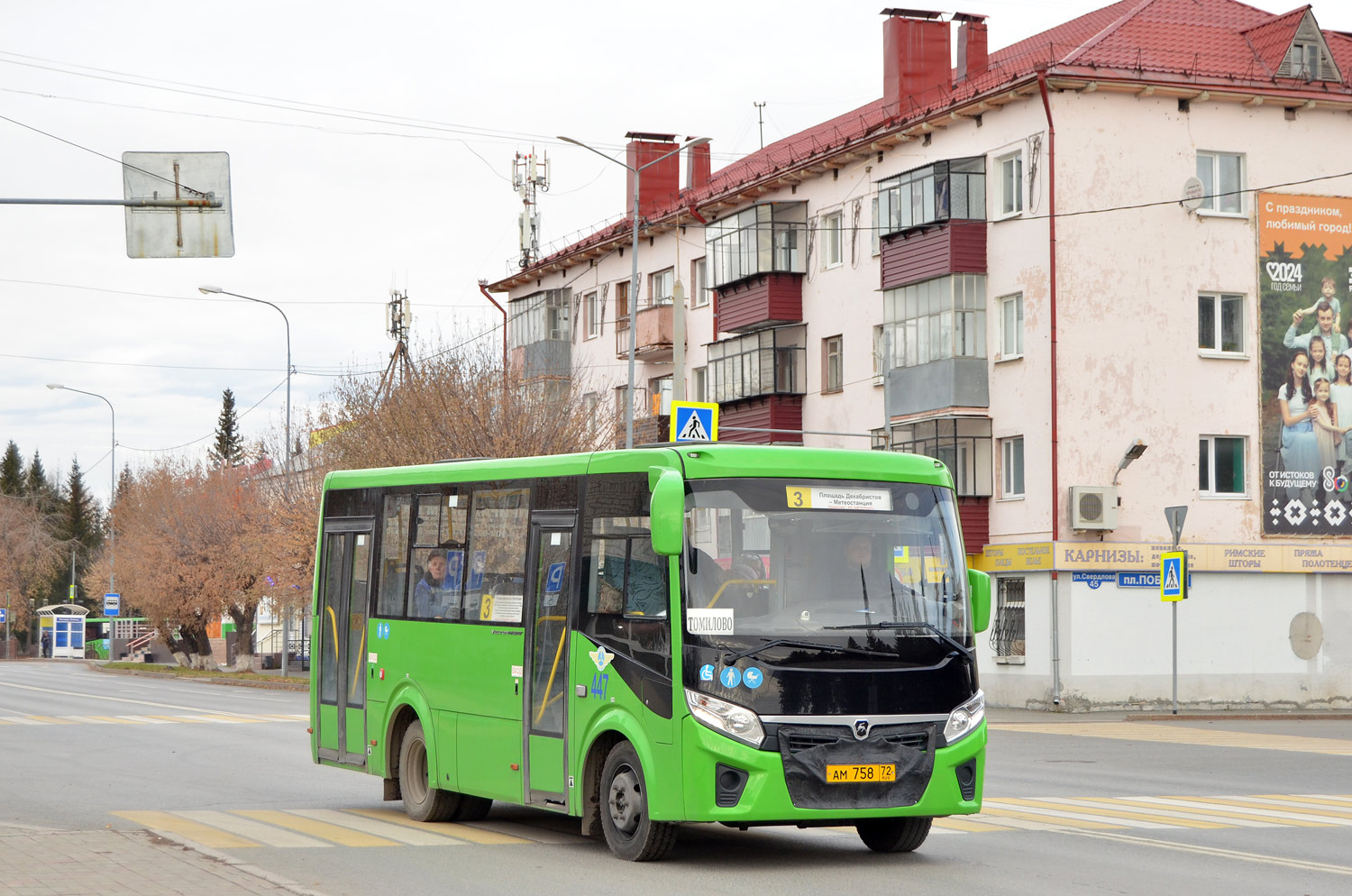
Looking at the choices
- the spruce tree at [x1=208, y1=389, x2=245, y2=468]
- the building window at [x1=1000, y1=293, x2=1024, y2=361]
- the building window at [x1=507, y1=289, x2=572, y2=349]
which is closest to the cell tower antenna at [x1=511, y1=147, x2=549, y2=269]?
the building window at [x1=507, y1=289, x2=572, y2=349]

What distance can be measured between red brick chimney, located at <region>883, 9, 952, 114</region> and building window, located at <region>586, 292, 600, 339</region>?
16.5 m

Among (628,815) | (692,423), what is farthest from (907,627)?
(692,423)

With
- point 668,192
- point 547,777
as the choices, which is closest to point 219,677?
point 668,192

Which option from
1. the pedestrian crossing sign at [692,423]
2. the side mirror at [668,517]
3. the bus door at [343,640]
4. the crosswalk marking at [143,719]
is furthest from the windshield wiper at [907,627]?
the crosswalk marking at [143,719]

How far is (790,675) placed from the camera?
11.0m

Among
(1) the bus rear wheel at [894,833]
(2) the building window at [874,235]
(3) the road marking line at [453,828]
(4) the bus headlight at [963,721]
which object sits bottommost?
(3) the road marking line at [453,828]

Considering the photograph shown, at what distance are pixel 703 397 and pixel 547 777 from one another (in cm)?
4022

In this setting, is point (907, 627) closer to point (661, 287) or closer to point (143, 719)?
point (143, 719)

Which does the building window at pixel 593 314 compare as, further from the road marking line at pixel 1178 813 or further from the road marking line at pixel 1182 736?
the road marking line at pixel 1178 813

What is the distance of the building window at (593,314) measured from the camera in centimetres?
5901

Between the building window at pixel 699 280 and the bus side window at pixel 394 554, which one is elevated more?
the building window at pixel 699 280

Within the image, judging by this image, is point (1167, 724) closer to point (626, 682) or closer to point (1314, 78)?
point (1314, 78)

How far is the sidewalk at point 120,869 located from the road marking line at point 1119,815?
741 centimetres

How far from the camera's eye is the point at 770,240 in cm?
4728
